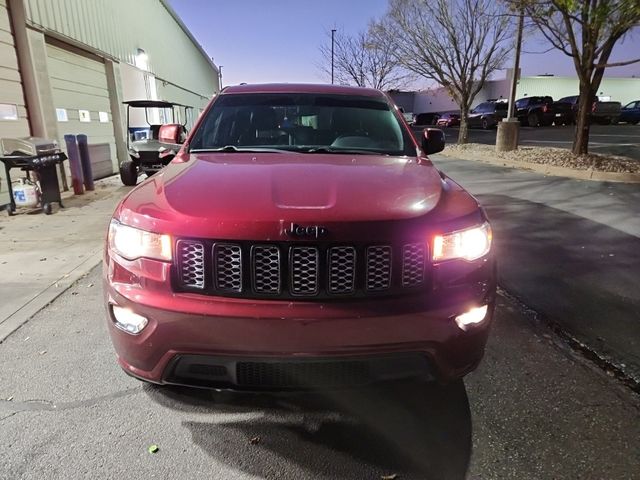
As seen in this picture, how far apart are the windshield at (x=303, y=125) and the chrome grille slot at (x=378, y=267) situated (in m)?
1.35

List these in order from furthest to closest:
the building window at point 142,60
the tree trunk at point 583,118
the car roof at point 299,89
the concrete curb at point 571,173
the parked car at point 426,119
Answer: the parked car at point 426,119
the building window at point 142,60
the tree trunk at point 583,118
the concrete curb at point 571,173
the car roof at point 299,89

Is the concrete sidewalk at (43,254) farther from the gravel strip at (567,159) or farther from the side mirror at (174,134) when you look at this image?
the gravel strip at (567,159)

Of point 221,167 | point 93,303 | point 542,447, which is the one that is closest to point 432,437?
point 542,447

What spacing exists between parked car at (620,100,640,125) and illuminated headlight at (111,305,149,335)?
34066 millimetres

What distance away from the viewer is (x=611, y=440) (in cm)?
229

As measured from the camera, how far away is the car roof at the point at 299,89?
3.86m

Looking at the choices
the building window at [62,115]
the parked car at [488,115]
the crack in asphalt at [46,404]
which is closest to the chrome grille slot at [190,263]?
the crack in asphalt at [46,404]

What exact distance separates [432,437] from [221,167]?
5.89ft

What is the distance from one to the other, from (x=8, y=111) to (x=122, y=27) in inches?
306

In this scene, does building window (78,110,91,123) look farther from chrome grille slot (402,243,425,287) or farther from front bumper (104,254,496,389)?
chrome grille slot (402,243,425,287)

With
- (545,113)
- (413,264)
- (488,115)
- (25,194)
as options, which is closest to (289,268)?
(413,264)

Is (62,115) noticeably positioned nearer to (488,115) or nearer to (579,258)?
(579,258)

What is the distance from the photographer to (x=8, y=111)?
28.0ft

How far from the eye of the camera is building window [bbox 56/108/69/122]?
10.4 metres
